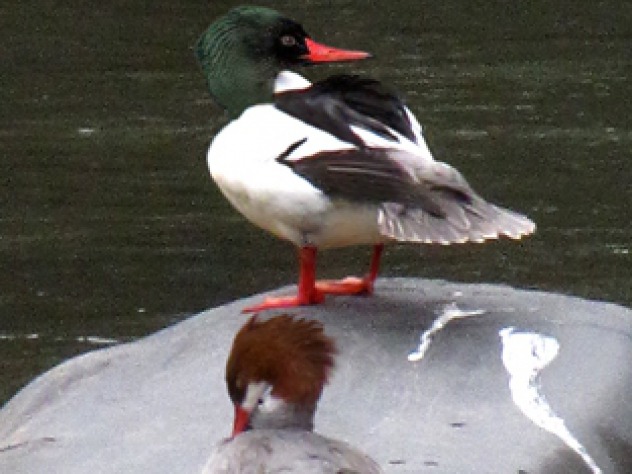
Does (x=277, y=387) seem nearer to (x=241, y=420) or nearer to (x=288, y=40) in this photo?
(x=241, y=420)

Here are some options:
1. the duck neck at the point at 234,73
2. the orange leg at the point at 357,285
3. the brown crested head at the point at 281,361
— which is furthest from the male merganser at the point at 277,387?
the duck neck at the point at 234,73

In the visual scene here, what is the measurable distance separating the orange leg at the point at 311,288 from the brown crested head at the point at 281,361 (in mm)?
1310

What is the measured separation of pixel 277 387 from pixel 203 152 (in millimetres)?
6962

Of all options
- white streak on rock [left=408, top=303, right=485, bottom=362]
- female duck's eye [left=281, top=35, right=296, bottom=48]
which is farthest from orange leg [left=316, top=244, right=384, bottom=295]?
female duck's eye [left=281, top=35, right=296, bottom=48]

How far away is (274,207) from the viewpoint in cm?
557

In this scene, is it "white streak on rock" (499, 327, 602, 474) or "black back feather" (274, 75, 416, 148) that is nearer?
"white streak on rock" (499, 327, 602, 474)

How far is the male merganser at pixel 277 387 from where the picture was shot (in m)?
3.99

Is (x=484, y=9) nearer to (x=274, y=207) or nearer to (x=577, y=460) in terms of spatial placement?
(x=274, y=207)

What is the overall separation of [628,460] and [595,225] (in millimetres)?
4754

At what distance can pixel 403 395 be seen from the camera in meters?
4.81

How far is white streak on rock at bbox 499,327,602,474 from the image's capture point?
4.71 m

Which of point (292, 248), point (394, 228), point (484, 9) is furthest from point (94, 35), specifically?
point (394, 228)

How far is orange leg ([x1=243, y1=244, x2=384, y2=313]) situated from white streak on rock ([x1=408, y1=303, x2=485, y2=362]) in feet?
1.13

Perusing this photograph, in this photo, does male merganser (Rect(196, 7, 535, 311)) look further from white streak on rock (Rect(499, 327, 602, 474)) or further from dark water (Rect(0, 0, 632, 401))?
dark water (Rect(0, 0, 632, 401))
